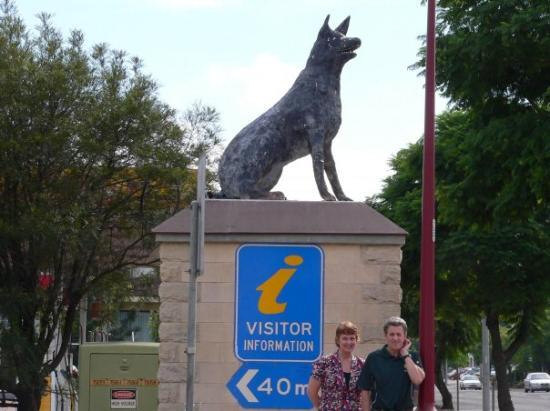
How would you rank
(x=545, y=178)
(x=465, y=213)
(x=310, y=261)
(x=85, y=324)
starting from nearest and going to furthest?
(x=310, y=261)
(x=545, y=178)
(x=465, y=213)
(x=85, y=324)

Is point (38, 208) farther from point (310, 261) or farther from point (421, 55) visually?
point (310, 261)

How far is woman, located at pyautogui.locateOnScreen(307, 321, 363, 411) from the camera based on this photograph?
8.77 metres

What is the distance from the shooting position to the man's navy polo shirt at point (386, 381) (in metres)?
8.56

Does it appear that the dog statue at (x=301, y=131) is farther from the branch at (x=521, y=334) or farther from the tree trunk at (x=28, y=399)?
the branch at (x=521, y=334)

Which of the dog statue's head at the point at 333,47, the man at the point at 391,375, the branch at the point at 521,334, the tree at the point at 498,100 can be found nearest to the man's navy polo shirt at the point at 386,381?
the man at the point at 391,375

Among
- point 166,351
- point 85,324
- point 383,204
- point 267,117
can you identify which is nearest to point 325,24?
point 267,117

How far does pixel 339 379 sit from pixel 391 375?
0.41 meters

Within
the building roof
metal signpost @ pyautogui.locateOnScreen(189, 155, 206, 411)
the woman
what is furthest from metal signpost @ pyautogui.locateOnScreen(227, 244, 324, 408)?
the woman

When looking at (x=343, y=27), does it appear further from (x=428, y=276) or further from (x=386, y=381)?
(x=386, y=381)

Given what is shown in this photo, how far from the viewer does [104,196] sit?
21.5 meters

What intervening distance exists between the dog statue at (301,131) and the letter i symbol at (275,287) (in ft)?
2.65

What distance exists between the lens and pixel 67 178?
20844 millimetres

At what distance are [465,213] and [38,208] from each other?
779cm

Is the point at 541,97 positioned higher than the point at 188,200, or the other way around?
the point at 541,97
